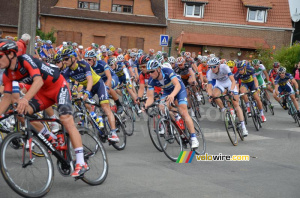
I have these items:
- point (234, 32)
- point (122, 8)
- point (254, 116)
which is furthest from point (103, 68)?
point (234, 32)

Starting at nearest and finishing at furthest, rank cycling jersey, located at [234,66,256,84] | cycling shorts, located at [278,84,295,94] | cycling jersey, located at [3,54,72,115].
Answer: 1. cycling jersey, located at [3,54,72,115]
2. cycling jersey, located at [234,66,256,84]
3. cycling shorts, located at [278,84,295,94]

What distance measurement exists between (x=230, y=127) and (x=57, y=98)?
221 inches

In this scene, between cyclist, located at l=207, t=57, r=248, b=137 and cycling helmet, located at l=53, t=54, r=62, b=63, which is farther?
cyclist, located at l=207, t=57, r=248, b=137

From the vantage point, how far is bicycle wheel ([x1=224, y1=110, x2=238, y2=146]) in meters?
10.2

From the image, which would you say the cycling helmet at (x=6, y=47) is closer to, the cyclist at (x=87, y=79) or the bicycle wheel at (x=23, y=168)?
the bicycle wheel at (x=23, y=168)

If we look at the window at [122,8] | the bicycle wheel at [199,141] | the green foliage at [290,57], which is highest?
the window at [122,8]

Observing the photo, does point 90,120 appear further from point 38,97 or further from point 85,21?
point 85,21

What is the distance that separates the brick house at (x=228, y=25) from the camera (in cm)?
4128

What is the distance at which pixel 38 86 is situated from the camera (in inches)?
205

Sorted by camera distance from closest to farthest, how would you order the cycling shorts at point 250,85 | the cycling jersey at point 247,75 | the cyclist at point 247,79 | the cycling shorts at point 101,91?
the cycling shorts at point 101,91, the cyclist at point 247,79, the cycling jersey at point 247,75, the cycling shorts at point 250,85

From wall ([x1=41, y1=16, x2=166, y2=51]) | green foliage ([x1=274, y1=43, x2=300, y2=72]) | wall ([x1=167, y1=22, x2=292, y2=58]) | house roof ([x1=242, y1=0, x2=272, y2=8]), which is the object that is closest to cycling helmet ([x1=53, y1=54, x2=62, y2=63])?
green foliage ([x1=274, y1=43, x2=300, y2=72])

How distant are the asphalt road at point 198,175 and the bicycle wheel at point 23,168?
356 millimetres

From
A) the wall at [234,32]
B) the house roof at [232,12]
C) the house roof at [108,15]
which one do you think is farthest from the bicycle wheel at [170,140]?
the house roof at [232,12]

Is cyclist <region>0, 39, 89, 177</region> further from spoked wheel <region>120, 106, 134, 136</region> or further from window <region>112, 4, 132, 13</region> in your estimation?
window <region>112, 4, 132, 13</region>
